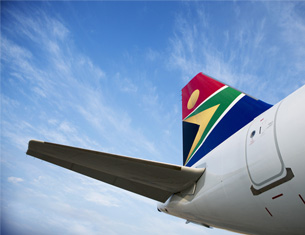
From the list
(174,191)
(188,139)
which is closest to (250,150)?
(174,191)

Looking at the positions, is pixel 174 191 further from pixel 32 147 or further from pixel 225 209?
pixel 32 147

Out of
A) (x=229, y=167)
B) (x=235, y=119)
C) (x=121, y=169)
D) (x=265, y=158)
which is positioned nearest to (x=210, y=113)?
(x=235, y=119)

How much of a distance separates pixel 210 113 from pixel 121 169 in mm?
2405

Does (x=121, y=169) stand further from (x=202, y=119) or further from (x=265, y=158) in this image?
(x=202, y=119)

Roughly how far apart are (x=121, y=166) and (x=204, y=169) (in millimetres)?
1353

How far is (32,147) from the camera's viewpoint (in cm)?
329

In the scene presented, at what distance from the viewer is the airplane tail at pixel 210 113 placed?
154 inches

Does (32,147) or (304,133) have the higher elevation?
(304,133)

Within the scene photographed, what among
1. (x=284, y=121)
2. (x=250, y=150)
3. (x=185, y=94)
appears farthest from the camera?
(x=185, y=94)

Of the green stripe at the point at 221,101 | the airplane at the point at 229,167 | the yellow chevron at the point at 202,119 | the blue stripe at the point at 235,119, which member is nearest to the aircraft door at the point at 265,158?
the airplane at the point at 229,167

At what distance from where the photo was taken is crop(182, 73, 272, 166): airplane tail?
3.91 meters

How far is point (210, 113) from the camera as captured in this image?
15.6ft

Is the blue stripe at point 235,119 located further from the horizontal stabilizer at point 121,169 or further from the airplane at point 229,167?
the horizontal stabilizer at point 121,169

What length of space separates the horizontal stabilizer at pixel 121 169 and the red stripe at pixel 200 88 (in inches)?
91.1
